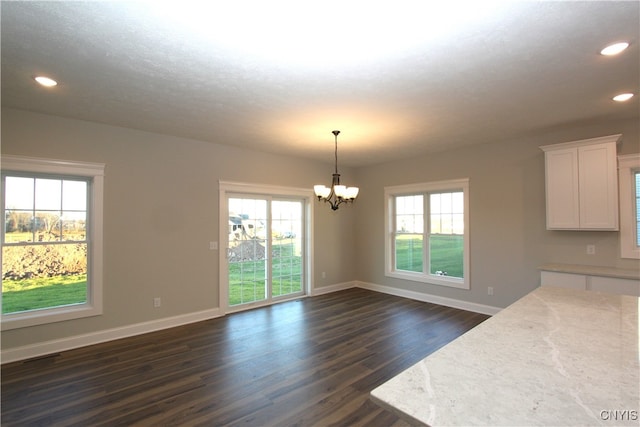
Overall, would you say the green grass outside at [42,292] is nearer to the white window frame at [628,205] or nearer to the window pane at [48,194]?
the window pane at [48,194]

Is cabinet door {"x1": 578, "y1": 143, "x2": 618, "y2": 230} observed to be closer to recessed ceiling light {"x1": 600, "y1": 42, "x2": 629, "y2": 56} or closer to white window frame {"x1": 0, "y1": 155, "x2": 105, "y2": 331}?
recessed ceiling light {"x1": 600, "y1": 42, "x2": 629, "y2": 56}

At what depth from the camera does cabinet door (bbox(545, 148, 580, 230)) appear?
3855 millimetres

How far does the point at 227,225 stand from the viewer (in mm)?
4977

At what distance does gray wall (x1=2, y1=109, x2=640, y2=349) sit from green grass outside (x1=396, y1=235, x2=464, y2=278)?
0.30 metres

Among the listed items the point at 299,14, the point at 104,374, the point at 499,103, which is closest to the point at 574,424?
the point at 299,14

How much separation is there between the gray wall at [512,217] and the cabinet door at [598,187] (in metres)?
0.33

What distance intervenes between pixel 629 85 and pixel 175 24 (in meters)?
3.85

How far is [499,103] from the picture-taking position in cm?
321

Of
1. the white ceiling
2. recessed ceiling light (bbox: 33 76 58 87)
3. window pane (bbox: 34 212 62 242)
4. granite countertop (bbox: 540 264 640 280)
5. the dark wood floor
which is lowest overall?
the dark wood floor

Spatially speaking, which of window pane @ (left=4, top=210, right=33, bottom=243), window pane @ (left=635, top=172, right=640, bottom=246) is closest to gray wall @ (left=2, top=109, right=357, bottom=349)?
window pane @ (left=4, top=210, right=33, bottom=243)

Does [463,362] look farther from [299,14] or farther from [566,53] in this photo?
[566,53]

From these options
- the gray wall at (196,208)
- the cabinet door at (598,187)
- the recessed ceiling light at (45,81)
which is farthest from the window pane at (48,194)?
the cabinet door at (598,187)

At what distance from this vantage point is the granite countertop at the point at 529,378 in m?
0.90

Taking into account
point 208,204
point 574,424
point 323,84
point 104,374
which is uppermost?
point 323,84
